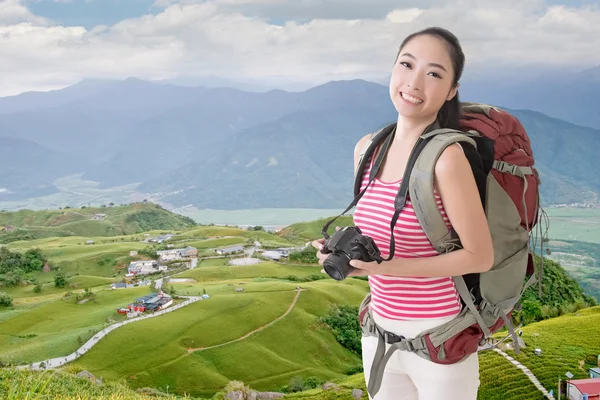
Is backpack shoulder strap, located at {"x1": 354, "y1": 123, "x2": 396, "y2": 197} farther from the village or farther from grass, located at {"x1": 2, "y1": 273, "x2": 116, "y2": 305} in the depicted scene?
grass, located at {"x1": 2, "y1": 273, "x2": 116, "y2": 305}

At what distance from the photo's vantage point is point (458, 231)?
9.25 feet

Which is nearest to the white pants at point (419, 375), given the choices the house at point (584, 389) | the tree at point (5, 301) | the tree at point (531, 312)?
the house at point (584, 389)

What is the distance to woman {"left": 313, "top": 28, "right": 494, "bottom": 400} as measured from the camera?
2896mm

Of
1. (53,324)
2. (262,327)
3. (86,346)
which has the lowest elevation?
(262,327)

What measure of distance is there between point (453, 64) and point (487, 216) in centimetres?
95

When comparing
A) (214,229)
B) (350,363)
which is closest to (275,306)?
(350,363)

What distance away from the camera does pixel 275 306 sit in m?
37.7

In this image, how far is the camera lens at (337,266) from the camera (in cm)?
292

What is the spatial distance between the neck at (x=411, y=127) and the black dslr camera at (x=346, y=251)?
28.2 inches

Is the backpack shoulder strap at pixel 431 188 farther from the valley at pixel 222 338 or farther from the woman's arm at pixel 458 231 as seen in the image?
the valley at pixel 222 338

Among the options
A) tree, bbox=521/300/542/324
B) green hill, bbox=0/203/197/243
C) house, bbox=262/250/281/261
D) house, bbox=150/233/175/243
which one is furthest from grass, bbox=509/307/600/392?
green hill, bbox=0/203/197/243

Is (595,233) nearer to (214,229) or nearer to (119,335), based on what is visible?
(214,229)

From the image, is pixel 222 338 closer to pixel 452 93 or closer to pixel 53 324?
pixel 53 324

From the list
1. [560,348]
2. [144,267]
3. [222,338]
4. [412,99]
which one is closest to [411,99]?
[412,99]
